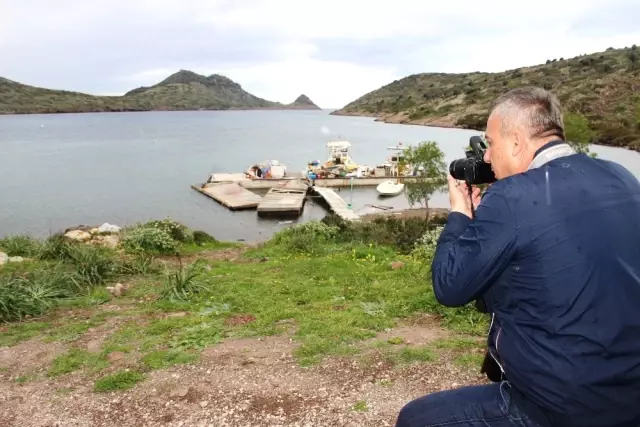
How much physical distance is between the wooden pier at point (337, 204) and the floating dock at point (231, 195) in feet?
18.9

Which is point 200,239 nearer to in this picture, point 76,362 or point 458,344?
point 76,362

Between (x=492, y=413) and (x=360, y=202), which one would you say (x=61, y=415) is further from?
(x=360, y=202)

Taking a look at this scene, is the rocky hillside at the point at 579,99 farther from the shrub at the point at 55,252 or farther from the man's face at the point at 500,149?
the man's face at the point at 500,149

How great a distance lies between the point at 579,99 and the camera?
8269 cm

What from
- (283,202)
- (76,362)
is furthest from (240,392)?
(283,202)

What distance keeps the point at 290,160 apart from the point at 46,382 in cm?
6988

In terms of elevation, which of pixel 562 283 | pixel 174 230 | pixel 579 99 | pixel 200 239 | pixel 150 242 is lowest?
pixel 200 239

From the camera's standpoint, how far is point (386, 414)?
4355 mm

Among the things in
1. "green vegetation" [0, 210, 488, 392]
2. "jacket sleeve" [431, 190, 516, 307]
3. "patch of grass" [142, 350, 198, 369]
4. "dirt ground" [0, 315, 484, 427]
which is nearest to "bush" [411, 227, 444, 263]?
"green vegetation" [0, 210, 488, 392]

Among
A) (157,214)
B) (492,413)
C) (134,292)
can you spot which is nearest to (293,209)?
(157,214)

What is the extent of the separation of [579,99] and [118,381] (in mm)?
92977

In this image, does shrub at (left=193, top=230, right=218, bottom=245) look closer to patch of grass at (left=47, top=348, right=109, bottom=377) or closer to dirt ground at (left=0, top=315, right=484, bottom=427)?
patch of grass at (left=47, top=348, right=109, bottom=377)

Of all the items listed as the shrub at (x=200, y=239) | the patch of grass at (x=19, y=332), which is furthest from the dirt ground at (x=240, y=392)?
the shrub at (x=200, y=239)

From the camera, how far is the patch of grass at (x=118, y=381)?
16.4 ft
